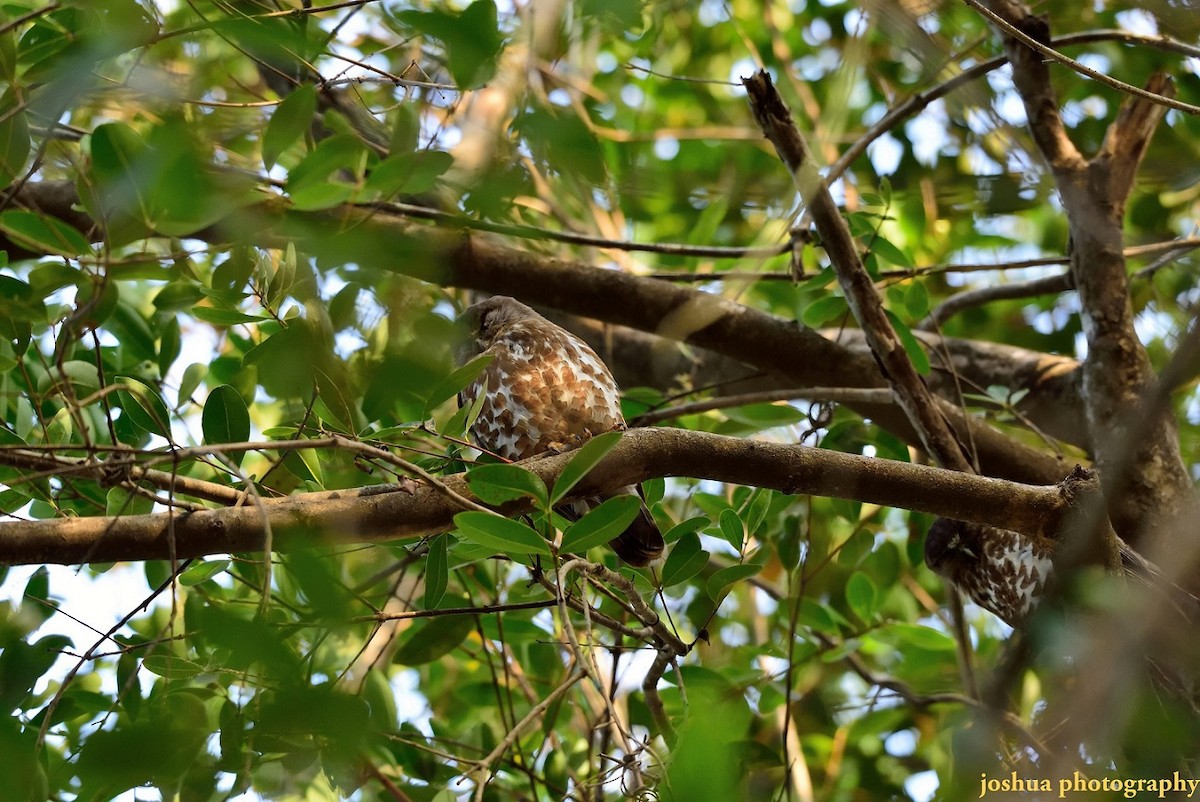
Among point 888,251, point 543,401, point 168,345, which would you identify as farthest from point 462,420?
point 888,251

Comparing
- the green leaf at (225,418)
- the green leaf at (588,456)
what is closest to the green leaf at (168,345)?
the green leaf at (225,418)

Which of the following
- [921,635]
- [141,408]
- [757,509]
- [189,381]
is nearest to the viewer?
[141,408]

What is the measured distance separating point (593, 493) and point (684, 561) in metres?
0.32

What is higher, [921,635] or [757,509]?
[757,509]

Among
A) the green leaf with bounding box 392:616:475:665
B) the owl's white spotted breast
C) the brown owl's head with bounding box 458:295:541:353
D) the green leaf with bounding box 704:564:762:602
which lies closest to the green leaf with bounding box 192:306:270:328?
the owl's white spotted breast

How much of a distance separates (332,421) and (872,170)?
Answer: 302cm

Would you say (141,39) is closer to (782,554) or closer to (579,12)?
(579,12)

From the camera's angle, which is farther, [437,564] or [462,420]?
[437,564]

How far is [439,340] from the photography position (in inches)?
35.1

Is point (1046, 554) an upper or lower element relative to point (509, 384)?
lower

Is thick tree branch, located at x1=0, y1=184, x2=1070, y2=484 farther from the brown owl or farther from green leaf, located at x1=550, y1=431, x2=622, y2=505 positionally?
green leaf, located at x1=550, y1=431, x2=622, y2=505

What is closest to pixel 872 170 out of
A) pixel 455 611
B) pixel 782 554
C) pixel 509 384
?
pixel 782 554

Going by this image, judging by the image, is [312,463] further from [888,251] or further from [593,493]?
[888,251]

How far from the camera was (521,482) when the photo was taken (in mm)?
1669
